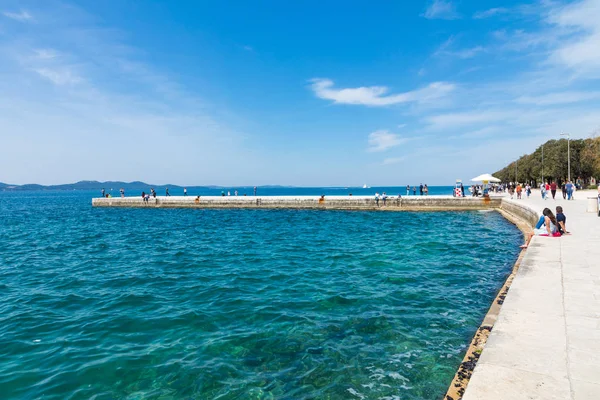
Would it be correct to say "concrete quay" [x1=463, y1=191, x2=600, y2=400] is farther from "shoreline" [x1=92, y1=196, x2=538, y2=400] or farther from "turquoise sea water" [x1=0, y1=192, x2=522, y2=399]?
"shoreline" [x1=92, y1=196, x2=538, y2=400]

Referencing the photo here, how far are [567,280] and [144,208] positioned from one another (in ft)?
174

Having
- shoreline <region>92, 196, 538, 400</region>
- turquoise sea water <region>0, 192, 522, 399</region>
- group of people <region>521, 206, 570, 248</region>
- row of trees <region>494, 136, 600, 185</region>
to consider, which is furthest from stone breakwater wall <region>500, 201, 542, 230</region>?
row of trees <region>494, 136, 600, 185</region>

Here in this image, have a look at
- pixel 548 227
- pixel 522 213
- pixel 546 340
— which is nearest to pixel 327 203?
pixel 522 213

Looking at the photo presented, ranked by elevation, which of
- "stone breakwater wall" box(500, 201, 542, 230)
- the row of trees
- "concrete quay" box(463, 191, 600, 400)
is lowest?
"concrete quay" box(463, 191, 600, 400)

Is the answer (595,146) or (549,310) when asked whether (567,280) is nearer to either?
(549,310)

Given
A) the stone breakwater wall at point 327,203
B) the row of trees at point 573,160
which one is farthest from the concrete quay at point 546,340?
the row of trees at point 573,160

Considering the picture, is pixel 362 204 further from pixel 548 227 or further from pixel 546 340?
pixel 546 340

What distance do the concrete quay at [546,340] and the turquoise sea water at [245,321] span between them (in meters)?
1.25

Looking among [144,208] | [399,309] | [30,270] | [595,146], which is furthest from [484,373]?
[595,146]

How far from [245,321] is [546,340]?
5874 millimetres

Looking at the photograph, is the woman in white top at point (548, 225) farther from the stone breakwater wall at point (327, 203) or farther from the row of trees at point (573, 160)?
the row of trees at point (573, 160)

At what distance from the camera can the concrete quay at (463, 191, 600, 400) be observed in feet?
11.9

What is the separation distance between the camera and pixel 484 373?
13.0 ft

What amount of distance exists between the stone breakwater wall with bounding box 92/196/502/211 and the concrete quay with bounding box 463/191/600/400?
31.5 m
